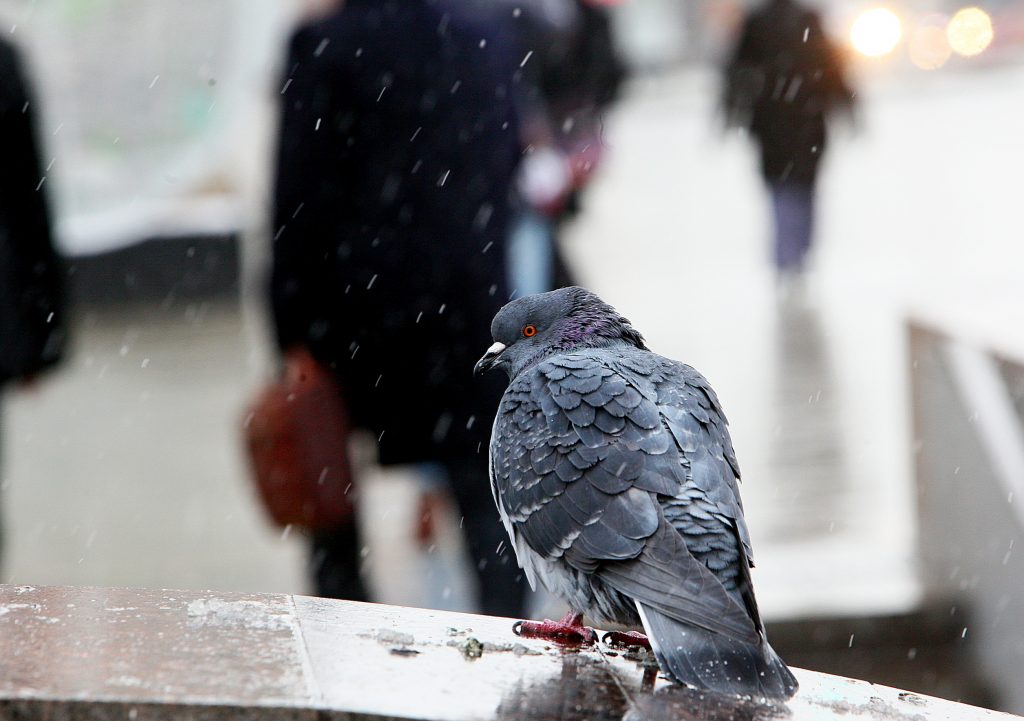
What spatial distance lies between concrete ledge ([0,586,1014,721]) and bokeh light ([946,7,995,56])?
20427 millimetres

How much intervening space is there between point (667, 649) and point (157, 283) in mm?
12640

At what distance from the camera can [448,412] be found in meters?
4.56

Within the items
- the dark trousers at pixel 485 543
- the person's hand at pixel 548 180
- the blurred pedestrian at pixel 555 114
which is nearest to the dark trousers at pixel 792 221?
the blurred pedestrian at pixel 555 114

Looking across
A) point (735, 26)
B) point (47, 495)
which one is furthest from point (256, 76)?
point (47, 495)

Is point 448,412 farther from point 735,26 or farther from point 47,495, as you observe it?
point 735,26

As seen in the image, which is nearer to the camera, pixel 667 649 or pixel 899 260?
pixel 667 649

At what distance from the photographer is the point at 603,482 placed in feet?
9.63

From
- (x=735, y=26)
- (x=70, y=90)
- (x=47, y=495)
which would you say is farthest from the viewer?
(x=70, y=90)

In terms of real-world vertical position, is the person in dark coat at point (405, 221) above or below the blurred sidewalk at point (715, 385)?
above

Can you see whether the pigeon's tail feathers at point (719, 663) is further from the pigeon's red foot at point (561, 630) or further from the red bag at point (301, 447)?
the red bag at point (301, 447)

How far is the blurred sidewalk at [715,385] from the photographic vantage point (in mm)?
6645

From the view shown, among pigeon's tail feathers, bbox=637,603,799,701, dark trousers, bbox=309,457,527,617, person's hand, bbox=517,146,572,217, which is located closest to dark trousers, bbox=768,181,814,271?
person's hand, bbox=517,146,572,217

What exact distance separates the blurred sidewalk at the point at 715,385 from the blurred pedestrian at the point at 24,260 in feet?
4.27

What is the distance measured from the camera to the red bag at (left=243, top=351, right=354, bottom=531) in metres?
4.44
